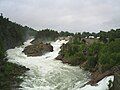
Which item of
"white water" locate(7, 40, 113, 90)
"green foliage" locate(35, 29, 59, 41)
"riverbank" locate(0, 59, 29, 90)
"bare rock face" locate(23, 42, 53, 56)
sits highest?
"green foliage" locate(35, 29, 59, 41)

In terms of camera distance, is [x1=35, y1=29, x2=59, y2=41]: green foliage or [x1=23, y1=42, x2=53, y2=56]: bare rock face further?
[x1=35, y1=29, x2=59, y2=41]: green foliage

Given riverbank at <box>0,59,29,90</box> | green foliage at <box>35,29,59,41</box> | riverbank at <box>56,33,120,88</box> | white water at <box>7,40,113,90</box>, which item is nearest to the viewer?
riverbank at <box>0,59,29,90</box>

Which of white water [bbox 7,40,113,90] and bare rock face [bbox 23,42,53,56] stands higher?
bare rock face [bbox 23,42,53,56]

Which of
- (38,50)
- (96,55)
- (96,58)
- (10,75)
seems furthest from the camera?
(38,50)

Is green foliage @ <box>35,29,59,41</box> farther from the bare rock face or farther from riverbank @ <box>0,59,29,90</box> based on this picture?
riverbank @ <box>0,59,29,90</box>

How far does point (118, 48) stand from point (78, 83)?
11081 millimetres

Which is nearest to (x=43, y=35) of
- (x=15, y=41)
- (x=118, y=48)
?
(x=15, y=41)

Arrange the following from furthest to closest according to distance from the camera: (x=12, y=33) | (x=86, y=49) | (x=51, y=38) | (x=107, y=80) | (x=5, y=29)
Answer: (x=51, y=38) < (x=12, y=33) < (x=5, y=29) < (x=86, y=49) < (x=107, y=80)

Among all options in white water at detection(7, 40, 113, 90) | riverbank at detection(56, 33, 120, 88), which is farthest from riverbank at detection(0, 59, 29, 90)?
riverbank at detection(56, 33, 120, 88)

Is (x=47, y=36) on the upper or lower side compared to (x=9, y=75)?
upper

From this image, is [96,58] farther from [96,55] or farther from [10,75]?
[10,75]

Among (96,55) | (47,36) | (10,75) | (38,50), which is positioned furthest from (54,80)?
(47,36)

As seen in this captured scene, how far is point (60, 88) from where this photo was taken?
3388 cm

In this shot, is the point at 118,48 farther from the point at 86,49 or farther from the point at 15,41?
the point at 15,41
